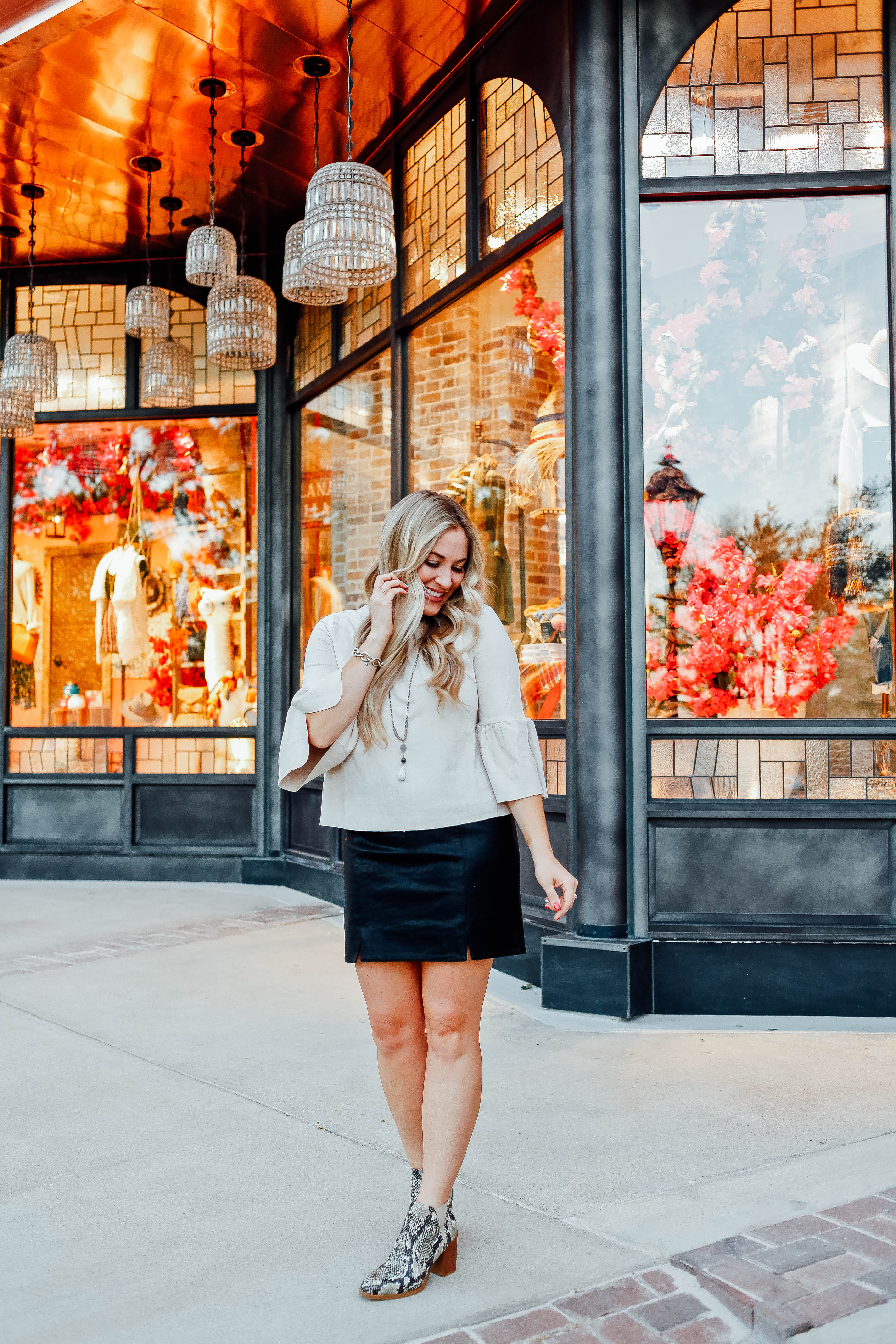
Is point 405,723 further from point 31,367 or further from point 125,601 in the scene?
point 125,601

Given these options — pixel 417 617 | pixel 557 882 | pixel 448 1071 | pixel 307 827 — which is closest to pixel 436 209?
pixel 307 827

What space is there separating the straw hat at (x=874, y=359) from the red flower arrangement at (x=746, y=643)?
0.84m

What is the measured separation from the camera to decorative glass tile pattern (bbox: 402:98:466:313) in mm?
6348

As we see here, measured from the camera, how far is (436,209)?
6.66 meters

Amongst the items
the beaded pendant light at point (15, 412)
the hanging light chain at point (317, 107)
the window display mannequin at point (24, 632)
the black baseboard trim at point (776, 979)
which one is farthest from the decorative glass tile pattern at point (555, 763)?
the window display mannequin at point (24, 632)

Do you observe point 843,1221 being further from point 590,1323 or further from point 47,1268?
point 47,1268

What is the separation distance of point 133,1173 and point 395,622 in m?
1.76

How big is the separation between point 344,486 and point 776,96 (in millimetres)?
3974

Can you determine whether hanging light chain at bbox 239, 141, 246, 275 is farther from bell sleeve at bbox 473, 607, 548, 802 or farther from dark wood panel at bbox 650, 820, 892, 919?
bell sleeve at bbox 473, 607, 548, 802

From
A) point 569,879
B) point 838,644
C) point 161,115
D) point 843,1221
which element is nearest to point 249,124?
point 161,115

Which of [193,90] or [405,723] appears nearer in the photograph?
[405,723]

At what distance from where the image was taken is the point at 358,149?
7.31 m

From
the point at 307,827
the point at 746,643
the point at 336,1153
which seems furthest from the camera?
the point at 307,827

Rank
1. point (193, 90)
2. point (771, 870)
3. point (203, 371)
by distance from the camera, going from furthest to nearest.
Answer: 1. point (203, 371)
2. point (193, 90)
3. point (771, 870)
